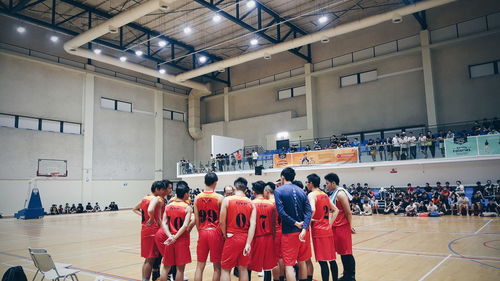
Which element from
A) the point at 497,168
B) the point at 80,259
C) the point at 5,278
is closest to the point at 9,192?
the point at 80,259

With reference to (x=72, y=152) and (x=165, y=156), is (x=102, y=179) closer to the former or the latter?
(x=72, y=152)

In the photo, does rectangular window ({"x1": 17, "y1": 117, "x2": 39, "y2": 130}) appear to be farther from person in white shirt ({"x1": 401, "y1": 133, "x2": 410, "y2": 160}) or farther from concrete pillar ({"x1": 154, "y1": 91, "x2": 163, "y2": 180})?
person in white shirt ({"x1": 401, "y1": 133, "x2": 410, "y2": 160})

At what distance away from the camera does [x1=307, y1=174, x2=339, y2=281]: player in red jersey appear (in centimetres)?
509

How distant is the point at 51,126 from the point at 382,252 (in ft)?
83.2

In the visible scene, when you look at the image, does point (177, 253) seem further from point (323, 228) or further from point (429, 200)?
point (429, 200)

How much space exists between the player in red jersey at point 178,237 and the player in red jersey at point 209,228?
28cm

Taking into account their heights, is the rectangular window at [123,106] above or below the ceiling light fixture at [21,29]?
below

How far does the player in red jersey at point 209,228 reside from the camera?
488cm

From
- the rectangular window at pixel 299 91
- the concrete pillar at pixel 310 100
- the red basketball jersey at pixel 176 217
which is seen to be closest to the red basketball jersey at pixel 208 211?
the red basketball jersey at pixel 176 217

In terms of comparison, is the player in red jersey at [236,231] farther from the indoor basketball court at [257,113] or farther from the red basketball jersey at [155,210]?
the indoor basketball court at [257,113]

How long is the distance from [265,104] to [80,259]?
2395 centimetres

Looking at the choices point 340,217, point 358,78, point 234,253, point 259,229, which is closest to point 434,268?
point 340,217

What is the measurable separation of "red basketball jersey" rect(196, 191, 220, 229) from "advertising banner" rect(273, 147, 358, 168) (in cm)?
1713

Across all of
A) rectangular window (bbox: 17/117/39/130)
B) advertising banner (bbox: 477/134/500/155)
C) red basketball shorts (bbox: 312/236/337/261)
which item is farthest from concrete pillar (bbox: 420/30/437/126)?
rectangular window (bbox: 17/117/39/130)
